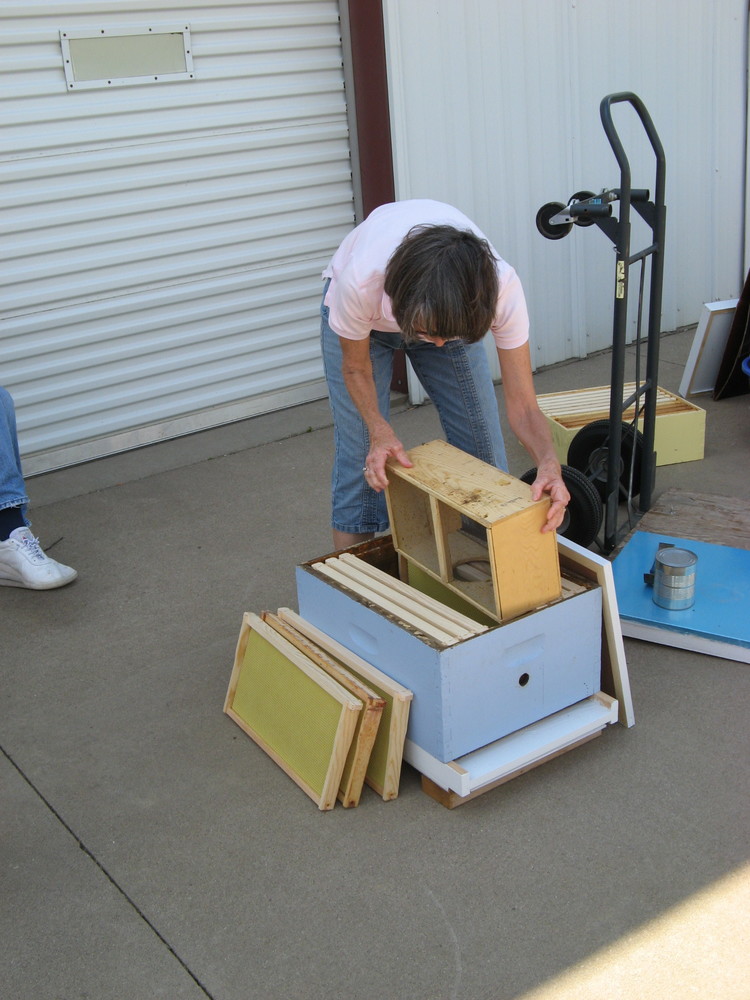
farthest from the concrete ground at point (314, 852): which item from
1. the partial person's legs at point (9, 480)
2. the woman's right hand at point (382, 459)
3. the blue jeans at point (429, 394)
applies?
the woman's right hand at point (382, 459)

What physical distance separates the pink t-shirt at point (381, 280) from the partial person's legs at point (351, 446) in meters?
0.26

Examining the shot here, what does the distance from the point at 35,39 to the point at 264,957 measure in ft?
12.8

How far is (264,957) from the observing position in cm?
225

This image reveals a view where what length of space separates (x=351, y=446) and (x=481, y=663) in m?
0.87

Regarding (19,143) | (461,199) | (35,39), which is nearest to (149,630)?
(19,143)

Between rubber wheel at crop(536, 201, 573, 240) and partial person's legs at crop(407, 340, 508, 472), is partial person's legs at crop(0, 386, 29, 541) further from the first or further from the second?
rubber wheel at crop(536, 201, 573, 240)

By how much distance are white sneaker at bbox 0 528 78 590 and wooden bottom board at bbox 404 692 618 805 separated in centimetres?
178

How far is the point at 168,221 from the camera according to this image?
5.05m

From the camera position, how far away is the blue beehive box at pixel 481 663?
101 inches

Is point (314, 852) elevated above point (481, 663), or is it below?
below

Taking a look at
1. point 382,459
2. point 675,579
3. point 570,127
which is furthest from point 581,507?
point 570,127

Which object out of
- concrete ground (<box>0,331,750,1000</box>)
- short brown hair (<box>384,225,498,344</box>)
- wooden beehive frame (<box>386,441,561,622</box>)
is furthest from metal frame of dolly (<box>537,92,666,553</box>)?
short brown hair (<box>384,225,498,344</box>)

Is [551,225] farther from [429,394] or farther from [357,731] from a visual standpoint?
[357,731]

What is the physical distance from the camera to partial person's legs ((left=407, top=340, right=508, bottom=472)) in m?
3.09
